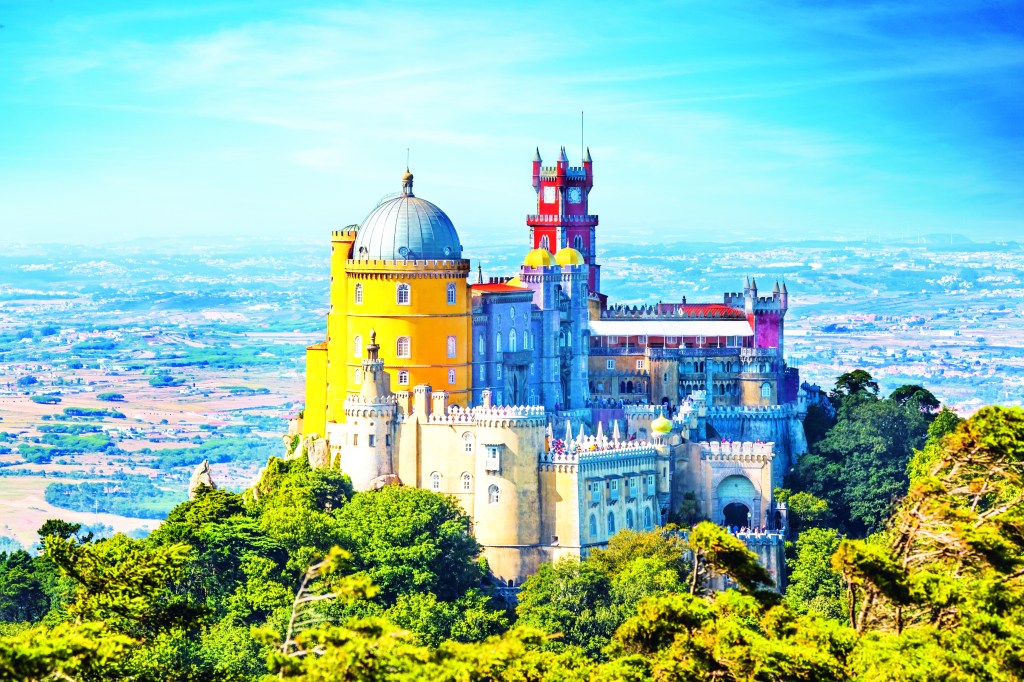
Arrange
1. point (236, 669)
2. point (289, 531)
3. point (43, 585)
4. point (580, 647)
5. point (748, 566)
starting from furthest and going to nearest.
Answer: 1. point (43, 585)
2. point (289, 531)
3. point (580, 647)
4. point (236, 669)
5. point (748, 566)

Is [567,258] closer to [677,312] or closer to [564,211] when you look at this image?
[677,312]

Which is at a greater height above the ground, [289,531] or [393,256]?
[393,256]

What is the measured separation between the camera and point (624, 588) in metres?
96.9

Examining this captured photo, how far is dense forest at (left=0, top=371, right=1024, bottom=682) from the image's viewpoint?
65000 mm

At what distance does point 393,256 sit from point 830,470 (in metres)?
27.2

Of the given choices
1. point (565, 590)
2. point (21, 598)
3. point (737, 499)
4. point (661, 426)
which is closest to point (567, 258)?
point (661, 426)

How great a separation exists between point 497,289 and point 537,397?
6426 mm

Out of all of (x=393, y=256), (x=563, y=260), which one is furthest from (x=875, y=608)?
(x=563, y=260)

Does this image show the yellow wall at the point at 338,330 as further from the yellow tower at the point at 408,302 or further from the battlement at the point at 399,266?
the battlement at the point at 399,266

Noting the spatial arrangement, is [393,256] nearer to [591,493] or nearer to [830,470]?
[591,493]

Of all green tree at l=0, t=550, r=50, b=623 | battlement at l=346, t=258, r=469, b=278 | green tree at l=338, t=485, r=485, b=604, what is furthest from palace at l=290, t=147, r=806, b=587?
green tree at l=0, t=550, r=50, b=623

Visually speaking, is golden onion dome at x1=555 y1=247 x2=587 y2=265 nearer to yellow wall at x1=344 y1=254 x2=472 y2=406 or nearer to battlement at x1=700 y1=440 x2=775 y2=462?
yellow wall at x1=344 y1=254 x2=472 y2=406

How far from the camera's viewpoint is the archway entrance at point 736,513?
4355 inches

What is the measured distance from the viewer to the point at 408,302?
4291 inches
